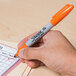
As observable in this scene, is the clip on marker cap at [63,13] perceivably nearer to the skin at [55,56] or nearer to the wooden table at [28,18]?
the skin at [55,56]

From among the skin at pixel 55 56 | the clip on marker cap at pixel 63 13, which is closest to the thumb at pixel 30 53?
the skin at pixel 55 56

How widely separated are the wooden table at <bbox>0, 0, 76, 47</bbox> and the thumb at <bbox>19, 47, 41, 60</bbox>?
15 centimetres

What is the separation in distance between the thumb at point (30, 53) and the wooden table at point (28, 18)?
0.15 m

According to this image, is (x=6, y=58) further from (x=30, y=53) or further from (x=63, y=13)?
(x=63, y=13)

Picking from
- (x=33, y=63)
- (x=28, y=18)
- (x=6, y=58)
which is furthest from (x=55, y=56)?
(x=28, y=18)

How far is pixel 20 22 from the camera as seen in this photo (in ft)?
2.76

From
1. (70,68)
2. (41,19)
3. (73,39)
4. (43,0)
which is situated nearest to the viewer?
(70,68)

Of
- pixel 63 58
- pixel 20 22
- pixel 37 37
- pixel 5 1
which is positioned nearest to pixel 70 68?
pixel 63 58

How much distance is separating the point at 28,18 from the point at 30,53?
0.33m

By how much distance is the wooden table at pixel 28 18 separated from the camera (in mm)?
776

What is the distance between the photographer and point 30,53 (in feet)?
1.91

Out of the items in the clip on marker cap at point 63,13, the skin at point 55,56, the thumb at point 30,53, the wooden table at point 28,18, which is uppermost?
the wooden table at point 28,18

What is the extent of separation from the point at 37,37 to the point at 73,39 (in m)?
0.21

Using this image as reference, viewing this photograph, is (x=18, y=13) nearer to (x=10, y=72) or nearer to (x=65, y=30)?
(x=65, y=30)
